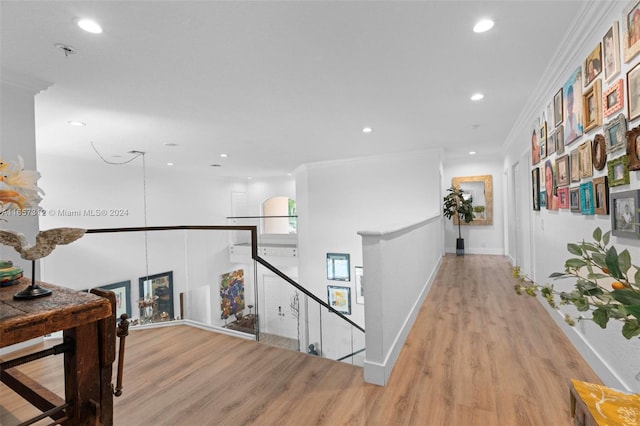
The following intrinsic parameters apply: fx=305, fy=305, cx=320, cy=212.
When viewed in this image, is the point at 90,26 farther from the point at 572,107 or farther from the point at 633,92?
the point at 572,107

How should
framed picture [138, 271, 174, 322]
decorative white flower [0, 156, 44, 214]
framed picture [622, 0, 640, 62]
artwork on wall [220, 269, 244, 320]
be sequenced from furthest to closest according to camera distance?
artwork on wall [220, 269, 244, 320] → framed picture [138, 271, 174, 322] → framed picture [622, 0, 640, 62] → decorative white flower [0, 156, 44, 214]

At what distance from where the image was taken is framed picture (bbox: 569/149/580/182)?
8.11 ft

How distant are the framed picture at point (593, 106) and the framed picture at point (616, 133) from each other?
171mm

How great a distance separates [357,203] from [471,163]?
3.16m

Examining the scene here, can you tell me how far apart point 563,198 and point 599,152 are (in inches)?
35.0

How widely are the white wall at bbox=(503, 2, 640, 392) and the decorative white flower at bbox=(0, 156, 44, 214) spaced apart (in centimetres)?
215

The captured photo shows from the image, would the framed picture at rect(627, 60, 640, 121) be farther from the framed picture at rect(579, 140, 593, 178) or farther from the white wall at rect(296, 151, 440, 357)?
the white wall at rect(296, 151, 440, 357)

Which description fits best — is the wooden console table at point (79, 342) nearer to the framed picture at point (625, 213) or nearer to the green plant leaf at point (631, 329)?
the green plant leaf at point (631, 329)

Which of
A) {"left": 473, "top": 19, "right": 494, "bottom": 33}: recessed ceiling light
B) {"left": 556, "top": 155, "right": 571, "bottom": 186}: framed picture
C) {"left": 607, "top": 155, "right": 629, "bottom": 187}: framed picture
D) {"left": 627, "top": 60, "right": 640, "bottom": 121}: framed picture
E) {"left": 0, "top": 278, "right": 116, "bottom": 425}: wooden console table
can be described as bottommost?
{"left": 0, "top": 278, "right": 116, "bottom": 425}: wooden console table

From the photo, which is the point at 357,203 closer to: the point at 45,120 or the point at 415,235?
the point at 415,235

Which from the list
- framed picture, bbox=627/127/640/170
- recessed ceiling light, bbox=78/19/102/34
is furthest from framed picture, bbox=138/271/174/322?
framed picture, bbox=627/127/640/170

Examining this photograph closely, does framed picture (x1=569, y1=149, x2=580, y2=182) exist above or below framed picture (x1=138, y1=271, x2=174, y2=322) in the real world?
above

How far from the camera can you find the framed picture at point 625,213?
164 cm

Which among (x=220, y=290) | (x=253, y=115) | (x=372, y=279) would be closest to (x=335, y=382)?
(x=372, y=279)
